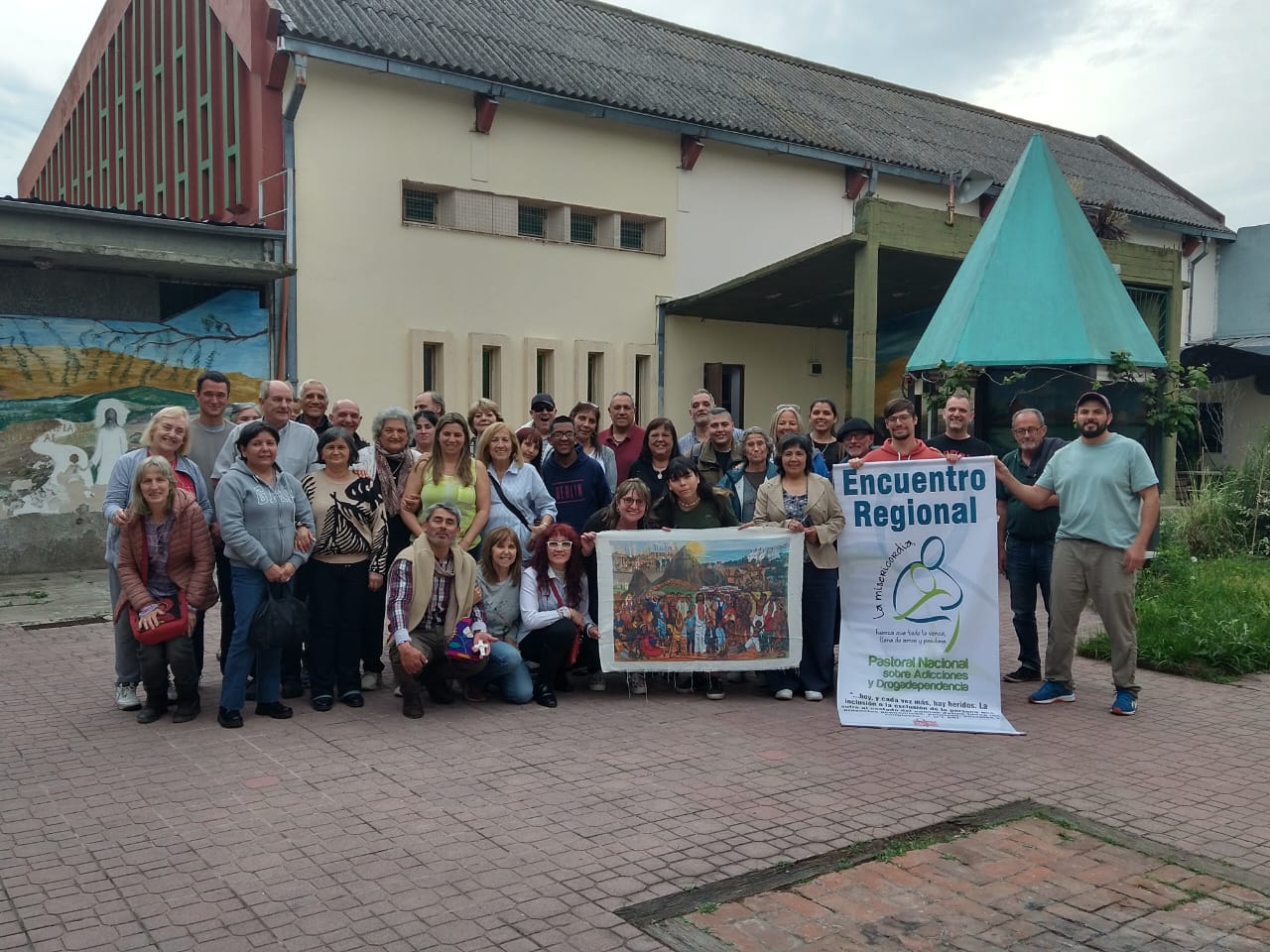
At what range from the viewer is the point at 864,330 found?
14344 millimetres

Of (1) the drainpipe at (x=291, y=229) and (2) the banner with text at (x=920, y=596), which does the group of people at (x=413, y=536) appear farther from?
(1) the drainpipe at (x=291, y=229)

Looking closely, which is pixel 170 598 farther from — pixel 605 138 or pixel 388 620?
pixel 605 138

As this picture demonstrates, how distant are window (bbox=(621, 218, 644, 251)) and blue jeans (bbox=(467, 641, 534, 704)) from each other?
11.8 metres

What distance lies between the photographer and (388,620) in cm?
666

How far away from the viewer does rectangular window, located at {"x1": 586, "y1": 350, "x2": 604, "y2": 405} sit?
17.4 metres

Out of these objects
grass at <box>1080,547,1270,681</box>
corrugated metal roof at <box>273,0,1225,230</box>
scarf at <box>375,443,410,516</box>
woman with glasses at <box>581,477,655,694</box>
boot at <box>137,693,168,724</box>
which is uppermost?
corrugated metal roof at <box>273,0,1225,230</box>

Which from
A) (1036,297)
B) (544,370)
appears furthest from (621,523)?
(544,370)

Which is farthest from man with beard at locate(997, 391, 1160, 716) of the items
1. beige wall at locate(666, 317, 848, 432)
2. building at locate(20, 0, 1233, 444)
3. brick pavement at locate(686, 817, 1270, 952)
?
beige wall at locate(666, 317, 848, 432)

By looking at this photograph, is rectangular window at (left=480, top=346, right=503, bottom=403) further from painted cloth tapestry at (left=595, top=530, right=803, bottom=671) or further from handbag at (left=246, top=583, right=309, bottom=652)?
handbag at (left=246, top=583, right=309, bottom=652)

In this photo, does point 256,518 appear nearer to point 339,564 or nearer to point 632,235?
point 339,564

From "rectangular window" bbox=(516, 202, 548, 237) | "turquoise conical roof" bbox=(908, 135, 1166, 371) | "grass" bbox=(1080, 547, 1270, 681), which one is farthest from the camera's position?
"rectangular window" bbox=(516, 202, 548, 237)

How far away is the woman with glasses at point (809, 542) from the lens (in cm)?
704

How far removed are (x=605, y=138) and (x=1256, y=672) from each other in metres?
12.4

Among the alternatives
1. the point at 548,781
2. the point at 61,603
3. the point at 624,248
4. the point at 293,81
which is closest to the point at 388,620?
the point at 548,781
